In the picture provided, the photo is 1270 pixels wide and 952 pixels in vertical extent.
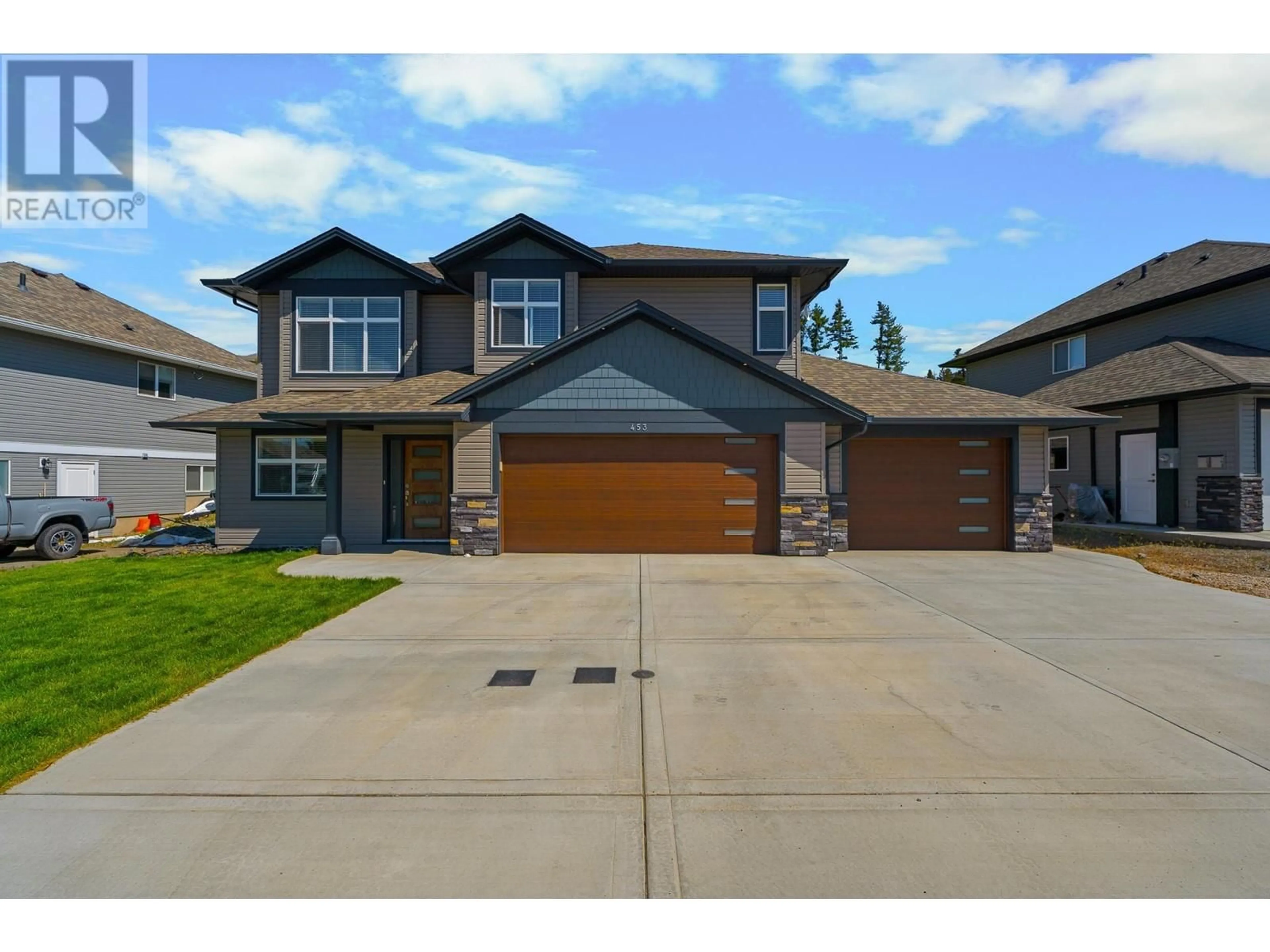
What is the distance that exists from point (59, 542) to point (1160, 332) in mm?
30738

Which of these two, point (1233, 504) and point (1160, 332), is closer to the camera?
point (1233, 504)

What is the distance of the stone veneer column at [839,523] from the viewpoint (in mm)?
13773

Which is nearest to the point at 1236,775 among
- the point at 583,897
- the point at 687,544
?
the point at 583,897

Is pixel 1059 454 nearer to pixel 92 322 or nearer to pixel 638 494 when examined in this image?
pixel 638 494

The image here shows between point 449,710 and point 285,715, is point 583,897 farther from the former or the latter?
point 285,715

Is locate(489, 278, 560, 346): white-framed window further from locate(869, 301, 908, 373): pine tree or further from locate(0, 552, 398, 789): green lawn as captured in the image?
locate(869, 301, 908, 373): pine tree

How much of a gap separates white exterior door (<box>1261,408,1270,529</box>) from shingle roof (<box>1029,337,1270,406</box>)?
106 centimetres

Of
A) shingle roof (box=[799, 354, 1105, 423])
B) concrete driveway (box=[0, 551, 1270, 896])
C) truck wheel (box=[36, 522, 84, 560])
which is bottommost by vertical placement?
concrete driveway (box=[0, 551, 1270, 896])

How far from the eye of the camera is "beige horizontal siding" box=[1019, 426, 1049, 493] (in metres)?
13.9

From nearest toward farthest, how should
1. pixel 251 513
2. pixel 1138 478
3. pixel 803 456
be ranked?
pixel 803 456
pixel 251 513
pixel 1138 478

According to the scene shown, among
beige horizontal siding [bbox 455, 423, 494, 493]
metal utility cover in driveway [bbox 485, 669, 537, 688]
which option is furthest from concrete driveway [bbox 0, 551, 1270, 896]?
beige horizontal siding [bbox 455, 423, 494, 493]

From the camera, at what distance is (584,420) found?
42.9 ft

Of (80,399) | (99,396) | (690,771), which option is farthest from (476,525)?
(99,396)

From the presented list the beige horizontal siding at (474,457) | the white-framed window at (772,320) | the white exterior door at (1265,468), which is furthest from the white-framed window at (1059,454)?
the beige horizontal siding at (474,457)
